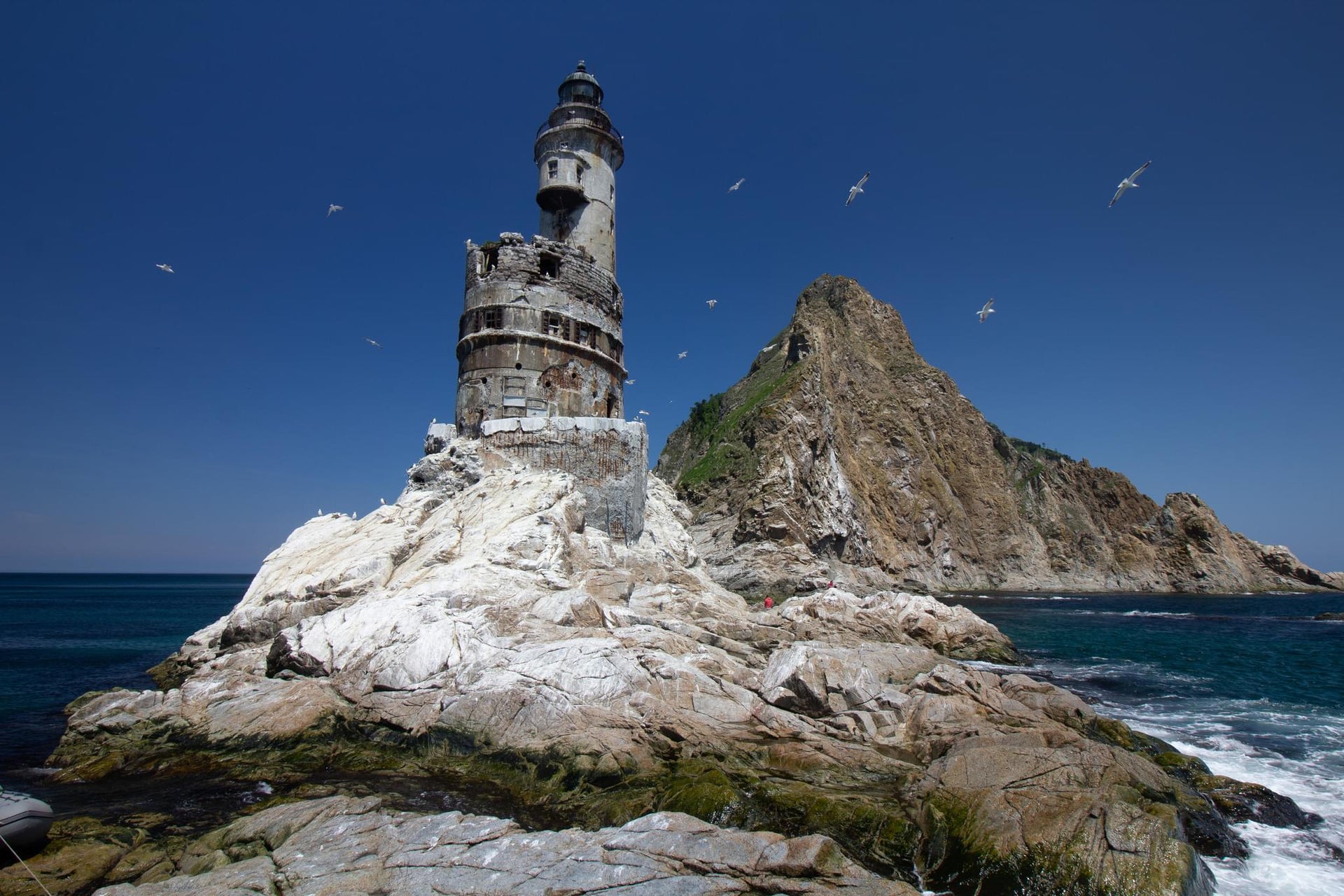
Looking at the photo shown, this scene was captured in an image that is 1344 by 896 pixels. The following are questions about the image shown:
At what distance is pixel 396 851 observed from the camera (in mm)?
7574

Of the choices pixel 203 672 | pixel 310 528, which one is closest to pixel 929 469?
pixel 310 528

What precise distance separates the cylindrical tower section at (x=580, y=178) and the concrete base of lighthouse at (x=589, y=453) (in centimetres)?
788

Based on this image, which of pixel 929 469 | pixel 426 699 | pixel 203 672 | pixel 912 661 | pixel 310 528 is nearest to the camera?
pixel 426 699

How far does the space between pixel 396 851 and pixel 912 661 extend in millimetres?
12542

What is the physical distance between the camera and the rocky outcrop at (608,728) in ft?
26.0

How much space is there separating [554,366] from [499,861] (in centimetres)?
1656

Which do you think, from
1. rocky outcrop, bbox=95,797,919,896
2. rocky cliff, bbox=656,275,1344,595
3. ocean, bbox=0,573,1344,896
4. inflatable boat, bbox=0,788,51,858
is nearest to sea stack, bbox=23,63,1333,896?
rocky outcrop, bbox=95,797,919,896

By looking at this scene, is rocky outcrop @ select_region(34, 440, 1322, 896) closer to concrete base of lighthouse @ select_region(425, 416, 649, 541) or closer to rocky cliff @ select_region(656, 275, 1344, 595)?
concrete base of lighthouse @ select_region(425, 416, 649, 541)

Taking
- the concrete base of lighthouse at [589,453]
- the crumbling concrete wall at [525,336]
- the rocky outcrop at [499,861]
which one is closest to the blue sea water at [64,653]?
the rocky outcrop at [499,861]

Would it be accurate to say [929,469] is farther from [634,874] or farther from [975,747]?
[634,874]

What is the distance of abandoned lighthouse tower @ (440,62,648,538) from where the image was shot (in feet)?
68.1

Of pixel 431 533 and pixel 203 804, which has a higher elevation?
pixel 431 533

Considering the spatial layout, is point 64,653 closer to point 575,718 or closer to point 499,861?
point 575,718

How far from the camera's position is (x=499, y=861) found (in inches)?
289
